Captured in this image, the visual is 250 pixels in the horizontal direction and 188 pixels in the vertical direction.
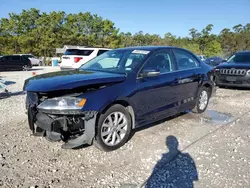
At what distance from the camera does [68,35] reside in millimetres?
37125

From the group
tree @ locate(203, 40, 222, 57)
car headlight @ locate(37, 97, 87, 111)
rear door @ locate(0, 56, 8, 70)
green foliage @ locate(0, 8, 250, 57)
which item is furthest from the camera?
tree @ locate(203, 40, 222, 57)

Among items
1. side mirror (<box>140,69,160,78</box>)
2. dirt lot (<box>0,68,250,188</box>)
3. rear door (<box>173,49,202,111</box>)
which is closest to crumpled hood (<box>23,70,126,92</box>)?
side mirror (<box>140,69,160,78</box>)

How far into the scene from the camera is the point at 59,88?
3.08 m

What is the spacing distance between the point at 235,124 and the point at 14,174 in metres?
4.29

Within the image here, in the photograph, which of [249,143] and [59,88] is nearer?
[59,88]

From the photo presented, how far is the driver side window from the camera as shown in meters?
4.09

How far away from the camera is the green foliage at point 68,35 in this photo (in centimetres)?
3481

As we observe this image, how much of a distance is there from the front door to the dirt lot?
40cm

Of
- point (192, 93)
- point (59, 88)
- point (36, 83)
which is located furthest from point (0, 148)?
point (192, 93)

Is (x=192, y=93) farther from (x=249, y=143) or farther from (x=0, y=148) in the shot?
(x=0, y=148)

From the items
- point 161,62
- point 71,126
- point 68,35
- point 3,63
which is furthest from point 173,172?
point 68,35

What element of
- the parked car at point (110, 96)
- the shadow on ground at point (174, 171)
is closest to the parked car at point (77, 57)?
the parked car at point (110, 96)

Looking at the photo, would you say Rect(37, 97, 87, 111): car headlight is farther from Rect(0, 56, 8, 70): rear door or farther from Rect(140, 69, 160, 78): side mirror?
Rect(0, 56, 8, 70): rear door

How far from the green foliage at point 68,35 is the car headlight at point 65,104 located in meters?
34.2
